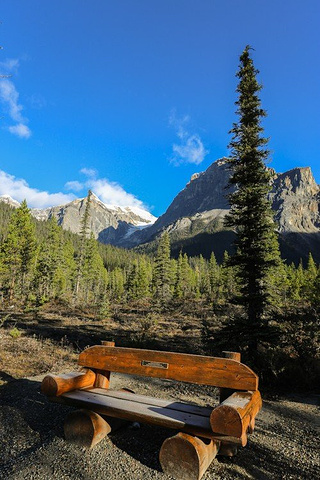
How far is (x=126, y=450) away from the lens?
4.11 m

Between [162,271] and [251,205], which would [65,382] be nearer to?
[251,205]

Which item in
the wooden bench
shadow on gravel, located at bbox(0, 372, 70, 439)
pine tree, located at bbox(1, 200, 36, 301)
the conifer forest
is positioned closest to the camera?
the wooden bench

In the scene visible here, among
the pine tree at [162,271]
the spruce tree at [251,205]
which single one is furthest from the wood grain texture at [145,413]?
the pine tree at [162,271]

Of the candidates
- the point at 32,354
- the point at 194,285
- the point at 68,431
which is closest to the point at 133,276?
the point at 194,285

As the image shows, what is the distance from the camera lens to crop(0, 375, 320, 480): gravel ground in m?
3.56

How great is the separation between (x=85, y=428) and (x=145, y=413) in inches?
45.4

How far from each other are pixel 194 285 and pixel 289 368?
76.9m

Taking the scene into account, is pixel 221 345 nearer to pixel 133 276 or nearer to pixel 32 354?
pixel 32 354

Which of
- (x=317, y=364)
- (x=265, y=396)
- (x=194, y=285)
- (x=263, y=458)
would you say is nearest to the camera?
(x=263, y=458)

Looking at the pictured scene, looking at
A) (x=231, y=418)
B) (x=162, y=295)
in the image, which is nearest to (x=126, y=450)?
(x=231, y=418)

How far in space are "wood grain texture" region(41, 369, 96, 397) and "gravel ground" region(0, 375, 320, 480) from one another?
745 millimetres

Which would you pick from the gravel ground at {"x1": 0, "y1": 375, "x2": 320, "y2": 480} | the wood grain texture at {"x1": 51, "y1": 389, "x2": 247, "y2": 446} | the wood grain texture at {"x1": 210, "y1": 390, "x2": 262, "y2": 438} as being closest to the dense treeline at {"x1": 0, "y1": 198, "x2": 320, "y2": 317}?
the gravel ground at {"x1": 0, "y1": 375, "x2": 320, "y2": 480}

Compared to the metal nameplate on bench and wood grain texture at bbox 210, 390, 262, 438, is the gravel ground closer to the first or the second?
wood grain texture at bbox 210, 390, 262, 438

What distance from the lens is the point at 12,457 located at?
3.89 metres
